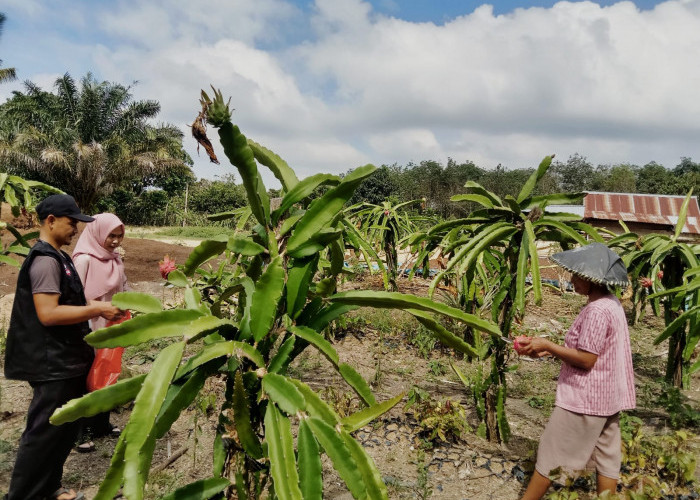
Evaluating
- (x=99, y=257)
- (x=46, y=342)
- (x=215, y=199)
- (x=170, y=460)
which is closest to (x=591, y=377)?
(x=170, y=460)

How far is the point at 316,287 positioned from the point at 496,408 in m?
Answer: 1.94

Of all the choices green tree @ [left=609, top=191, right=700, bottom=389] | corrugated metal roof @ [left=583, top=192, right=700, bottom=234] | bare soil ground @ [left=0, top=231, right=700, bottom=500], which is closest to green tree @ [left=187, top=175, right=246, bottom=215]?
corrugated metal roof @ [left=583, top=192, right=700, bottom=234]

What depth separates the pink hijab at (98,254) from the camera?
2857 mm

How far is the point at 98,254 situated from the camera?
9.52 ft

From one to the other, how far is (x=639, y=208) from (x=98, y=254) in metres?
21.1

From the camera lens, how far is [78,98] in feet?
62.3

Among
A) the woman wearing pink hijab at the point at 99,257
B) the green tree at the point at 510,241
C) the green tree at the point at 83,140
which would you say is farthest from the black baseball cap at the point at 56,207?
the green tree at the point at 83,140

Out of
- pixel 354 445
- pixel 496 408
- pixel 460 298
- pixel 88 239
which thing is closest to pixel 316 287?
pixel 354 445

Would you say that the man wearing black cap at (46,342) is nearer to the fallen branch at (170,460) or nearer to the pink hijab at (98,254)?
the pink hijab at (98,254)

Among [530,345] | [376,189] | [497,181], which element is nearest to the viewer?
[530,345]

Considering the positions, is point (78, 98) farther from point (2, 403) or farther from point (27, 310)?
point (27, 310)

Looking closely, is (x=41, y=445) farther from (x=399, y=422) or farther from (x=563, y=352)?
(x=563, y=352)

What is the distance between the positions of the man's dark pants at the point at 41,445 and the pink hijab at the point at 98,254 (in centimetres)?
69

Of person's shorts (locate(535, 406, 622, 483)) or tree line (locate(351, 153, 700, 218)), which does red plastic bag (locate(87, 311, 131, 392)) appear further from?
tree line (locate(351, 153, 700, 218))
